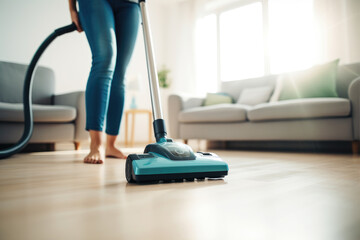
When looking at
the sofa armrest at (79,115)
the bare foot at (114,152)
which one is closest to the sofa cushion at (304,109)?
the bare foot at (114,152)

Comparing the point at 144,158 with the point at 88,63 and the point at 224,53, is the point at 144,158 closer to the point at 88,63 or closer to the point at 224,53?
the point at 88,63

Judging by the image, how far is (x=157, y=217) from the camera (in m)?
0.42

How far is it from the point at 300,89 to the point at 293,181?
1758 mm

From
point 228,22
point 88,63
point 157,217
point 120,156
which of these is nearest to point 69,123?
point 120,156

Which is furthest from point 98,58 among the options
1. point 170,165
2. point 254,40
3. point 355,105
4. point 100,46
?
point 254,40

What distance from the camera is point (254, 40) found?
4395 mm

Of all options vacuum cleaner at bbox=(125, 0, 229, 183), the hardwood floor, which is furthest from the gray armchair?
vacuum cleaner at bbox=(125, 0, 229, 183)

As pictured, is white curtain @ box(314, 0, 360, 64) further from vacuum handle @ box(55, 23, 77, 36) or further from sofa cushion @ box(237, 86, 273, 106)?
vacuum handle @ box(55, 23, 77, 36)

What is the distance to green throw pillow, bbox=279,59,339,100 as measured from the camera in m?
2.15

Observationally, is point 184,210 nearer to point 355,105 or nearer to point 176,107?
point 355,105

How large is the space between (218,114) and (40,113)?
1.40m

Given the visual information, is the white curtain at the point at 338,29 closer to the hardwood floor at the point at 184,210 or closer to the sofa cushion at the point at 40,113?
the sofa cushion at the point at 40,113

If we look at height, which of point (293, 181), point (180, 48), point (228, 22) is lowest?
point (293, 181)

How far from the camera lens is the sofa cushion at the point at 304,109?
1766 mm
